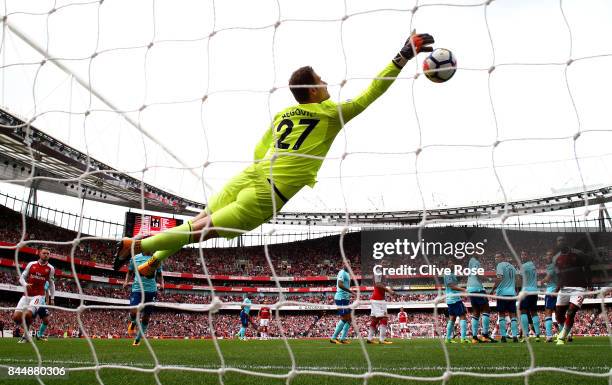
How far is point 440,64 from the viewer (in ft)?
12.1

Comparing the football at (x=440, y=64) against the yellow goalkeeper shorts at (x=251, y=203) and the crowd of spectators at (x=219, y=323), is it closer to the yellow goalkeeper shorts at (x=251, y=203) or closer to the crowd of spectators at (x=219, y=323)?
the yellow goalkeeper shorts at (x=251, y=203)

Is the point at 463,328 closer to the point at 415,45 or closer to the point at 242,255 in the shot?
the point at 415,45

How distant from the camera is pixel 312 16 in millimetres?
3730

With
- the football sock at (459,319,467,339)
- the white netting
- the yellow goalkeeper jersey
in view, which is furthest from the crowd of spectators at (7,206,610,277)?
the yellow goalkeeper jersey

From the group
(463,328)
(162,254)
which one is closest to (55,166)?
(463,328)

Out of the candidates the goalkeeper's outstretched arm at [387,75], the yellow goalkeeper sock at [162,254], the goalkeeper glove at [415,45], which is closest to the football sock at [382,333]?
the yellow goalkeeper sock at [162,254]

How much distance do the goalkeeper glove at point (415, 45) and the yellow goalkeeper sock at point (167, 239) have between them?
6.77ft

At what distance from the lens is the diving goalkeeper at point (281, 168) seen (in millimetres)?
3797

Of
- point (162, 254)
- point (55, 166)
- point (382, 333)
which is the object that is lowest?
point (382, 333)

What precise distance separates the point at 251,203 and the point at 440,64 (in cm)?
173

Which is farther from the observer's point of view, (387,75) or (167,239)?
(167,239)

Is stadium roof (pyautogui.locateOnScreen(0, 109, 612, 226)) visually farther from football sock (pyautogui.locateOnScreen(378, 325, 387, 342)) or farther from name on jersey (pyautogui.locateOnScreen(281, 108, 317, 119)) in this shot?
name on jersey (pyautogui.locateOnScreen(281, 108, 317, 119))

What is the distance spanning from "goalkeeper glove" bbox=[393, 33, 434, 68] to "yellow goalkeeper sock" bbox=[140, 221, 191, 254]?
6.77 ft

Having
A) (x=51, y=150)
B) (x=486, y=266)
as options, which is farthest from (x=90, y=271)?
(x=486, y=266)
